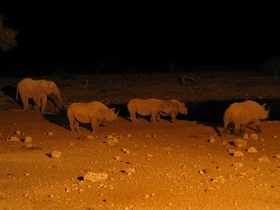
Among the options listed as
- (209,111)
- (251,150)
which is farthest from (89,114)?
(209,111)

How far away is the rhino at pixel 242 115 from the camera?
13820 mm

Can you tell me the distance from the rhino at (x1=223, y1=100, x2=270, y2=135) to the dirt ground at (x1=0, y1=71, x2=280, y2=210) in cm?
42

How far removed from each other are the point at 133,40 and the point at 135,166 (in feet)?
146

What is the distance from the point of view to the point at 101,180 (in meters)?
8.60

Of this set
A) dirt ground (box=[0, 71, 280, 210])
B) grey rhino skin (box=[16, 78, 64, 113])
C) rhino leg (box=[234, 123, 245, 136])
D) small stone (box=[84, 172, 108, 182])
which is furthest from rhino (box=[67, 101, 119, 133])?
small stone (box=[84, 172, 108, 182])

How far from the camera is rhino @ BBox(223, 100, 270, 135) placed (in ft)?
45.3

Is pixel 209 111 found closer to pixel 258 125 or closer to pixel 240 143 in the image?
pixel 258 125

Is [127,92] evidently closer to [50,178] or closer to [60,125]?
[60,125]

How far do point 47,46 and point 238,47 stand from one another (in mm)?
15797

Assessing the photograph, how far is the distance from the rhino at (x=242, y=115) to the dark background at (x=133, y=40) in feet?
89.2

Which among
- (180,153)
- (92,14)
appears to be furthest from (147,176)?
(92,14)

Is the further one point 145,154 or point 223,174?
point 145,154

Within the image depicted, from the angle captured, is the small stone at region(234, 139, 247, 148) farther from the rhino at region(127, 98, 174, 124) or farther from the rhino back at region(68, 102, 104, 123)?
the rhino at region(127, 98, 174, 124)

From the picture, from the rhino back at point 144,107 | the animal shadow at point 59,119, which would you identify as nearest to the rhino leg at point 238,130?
the rhino back at point 144,107
